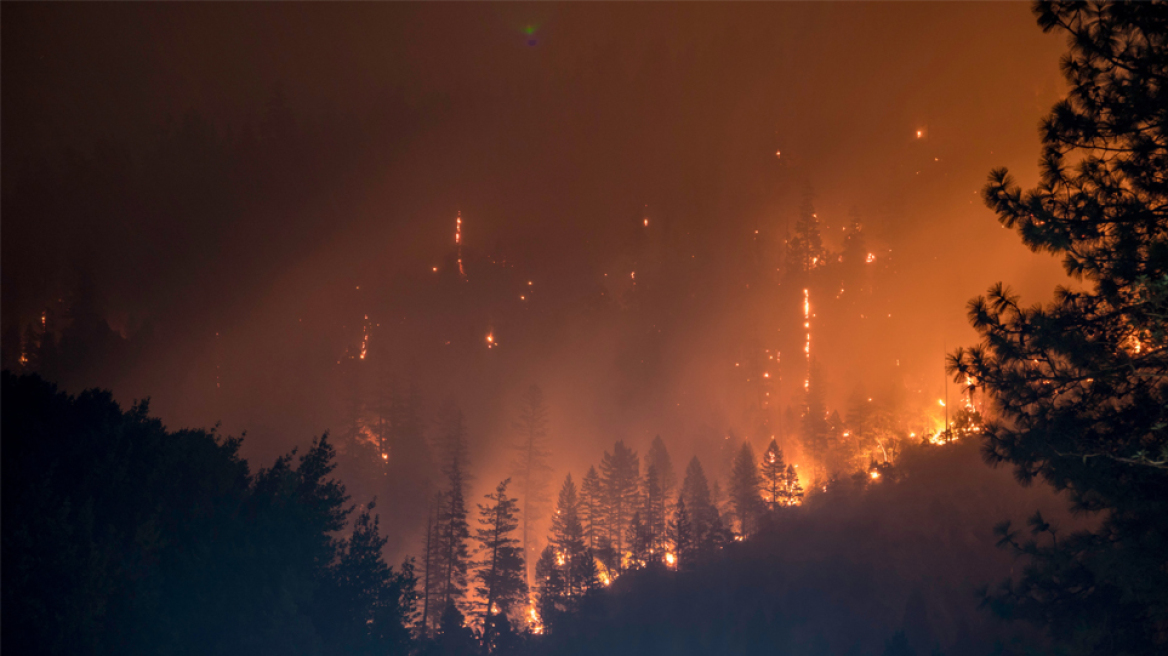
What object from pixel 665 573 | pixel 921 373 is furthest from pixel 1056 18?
pixel 921 373

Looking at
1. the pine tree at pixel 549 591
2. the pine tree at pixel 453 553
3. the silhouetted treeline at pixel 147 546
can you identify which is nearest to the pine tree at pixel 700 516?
the pine tree at pixel 549 591

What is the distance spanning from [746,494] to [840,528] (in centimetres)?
1186

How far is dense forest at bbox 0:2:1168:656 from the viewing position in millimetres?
7711

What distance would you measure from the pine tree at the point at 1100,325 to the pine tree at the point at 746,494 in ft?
121

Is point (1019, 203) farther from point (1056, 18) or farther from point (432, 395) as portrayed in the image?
point (432, 395)

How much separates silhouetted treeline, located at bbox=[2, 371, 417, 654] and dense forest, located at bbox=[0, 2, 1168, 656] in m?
0.05

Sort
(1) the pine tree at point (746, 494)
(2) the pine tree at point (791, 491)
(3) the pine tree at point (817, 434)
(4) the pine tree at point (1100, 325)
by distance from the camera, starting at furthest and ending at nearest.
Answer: (3) the pine tree at point (817, 434) < (2) the pine tree at point (791, 491) < (1) the pine tree at point (746, 494) < (4) the pine tree at point (1100, 325)

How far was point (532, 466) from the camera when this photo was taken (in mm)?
67375

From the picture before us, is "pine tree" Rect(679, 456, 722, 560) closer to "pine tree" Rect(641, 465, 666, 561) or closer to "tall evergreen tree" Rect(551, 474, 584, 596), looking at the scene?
"pine tree" Rect(641, 465, 666, 561)

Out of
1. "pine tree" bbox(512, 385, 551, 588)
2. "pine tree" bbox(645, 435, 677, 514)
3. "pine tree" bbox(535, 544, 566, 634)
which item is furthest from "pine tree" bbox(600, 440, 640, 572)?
"pine tree" bbox(512, 385, 551, 588)

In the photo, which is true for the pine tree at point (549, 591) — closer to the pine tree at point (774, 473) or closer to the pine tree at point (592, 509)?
the pine tree at point (592, 509)

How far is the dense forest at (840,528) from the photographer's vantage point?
7.71m

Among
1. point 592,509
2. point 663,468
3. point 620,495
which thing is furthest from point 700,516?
point 663,468

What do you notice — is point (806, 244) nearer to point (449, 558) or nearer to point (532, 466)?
point (532, 466)
